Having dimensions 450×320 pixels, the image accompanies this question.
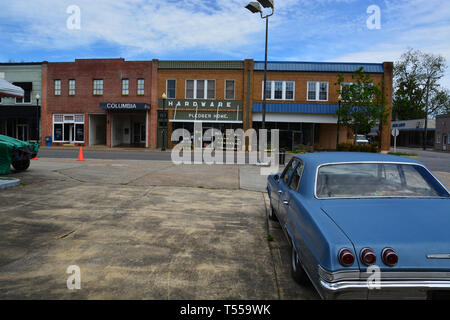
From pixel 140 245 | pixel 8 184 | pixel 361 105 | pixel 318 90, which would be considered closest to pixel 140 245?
pixel 140 245

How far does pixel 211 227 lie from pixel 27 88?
36.3m

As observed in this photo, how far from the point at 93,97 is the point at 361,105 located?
25118mm

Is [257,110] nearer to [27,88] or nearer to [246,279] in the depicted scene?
[27,88]

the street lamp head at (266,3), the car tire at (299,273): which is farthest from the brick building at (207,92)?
the car tire at (299,273)

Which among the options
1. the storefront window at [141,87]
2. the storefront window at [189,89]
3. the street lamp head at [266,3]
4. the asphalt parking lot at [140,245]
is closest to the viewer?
the asphalt parking lot at [140,245]

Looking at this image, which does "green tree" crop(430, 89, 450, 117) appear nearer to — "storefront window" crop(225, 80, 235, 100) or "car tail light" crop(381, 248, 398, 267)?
"storefront window" crop(225, 80, 235, 100)

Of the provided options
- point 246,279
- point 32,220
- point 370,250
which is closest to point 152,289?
point 246,279

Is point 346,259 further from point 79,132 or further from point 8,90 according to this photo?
point 79,132

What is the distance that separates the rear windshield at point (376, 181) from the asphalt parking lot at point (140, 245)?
121 cm

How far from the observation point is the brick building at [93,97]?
109 feet

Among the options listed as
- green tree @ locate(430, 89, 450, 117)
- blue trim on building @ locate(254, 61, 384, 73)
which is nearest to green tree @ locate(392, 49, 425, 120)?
green tree @ locate(430, 89, 450, 117)

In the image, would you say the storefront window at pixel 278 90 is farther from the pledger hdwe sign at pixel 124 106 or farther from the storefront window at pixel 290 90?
the pledger hdwe sign at pixel 124 106

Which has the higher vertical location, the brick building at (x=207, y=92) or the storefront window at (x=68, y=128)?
the brick building at (x=207, y=92)

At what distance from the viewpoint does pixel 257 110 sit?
3297 cm
